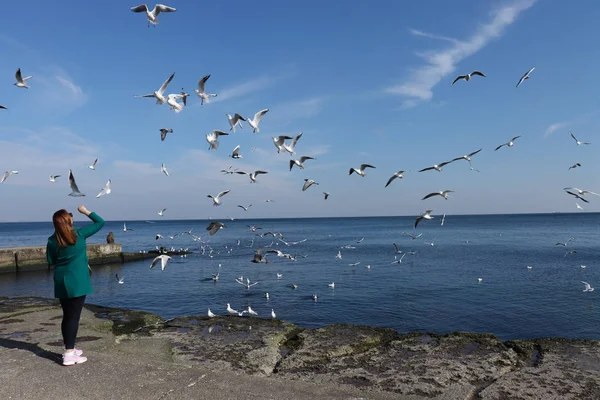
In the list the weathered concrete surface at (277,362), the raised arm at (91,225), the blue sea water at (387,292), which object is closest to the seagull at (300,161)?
the weathered concrete surface at (277,362)

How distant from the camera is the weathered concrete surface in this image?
5516 mm

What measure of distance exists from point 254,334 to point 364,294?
39.6ft

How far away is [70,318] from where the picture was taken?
20.9 feet

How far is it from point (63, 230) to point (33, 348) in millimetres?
3056

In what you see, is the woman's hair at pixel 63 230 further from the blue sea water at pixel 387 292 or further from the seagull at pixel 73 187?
the blue sea water at pixel 387 292

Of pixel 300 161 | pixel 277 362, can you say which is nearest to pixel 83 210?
pixel 277 362

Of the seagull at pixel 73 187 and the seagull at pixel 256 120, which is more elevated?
the seagull at pixel 256 120

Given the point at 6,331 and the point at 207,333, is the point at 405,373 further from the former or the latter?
the point at 6,331

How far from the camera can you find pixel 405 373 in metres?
8.26

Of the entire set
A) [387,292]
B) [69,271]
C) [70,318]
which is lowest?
[387,292]

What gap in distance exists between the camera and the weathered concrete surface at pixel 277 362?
5516 millimetres

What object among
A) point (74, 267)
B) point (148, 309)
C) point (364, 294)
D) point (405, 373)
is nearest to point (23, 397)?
point (74, 267)

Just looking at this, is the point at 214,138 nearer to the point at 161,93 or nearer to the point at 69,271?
the point at 161,93

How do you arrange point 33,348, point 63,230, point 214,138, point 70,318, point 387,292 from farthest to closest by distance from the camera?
point 387,292
point 214,138
point 33,348
point 70,318
point 63,230
